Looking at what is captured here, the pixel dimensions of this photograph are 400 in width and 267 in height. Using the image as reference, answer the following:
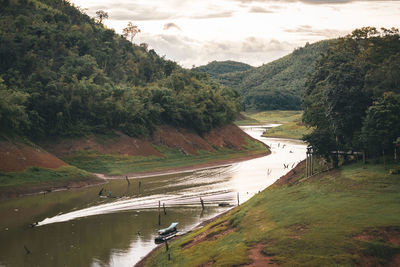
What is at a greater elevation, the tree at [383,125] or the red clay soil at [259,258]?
the tree at [383,125]

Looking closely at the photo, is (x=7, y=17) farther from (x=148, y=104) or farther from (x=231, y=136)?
(x=231, y=136)

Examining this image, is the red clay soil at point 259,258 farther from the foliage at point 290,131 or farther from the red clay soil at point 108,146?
the foliage at point 290,131

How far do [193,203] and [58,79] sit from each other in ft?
192

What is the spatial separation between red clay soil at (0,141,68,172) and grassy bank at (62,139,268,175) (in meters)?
8.51

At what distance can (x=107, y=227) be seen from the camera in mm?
56094

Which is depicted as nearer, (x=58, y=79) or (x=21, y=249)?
(x=21, y=249)

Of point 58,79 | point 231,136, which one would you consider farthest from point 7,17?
point 231,136

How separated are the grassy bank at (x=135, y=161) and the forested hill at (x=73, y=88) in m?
8.50

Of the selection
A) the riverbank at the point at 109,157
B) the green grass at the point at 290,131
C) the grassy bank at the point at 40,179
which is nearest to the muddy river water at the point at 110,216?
the grassy bank at the point at 40,179

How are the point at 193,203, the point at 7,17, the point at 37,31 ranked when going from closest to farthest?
the point at 193,203 < the point at 7,17 < the point at 37,31

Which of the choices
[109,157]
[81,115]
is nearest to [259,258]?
[109,157]

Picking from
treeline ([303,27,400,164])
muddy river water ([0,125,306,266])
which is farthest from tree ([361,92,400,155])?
muddy river water ([0,125,306,266])

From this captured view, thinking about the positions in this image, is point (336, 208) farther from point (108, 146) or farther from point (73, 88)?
point (73, 88)

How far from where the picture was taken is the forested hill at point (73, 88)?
101 metres
